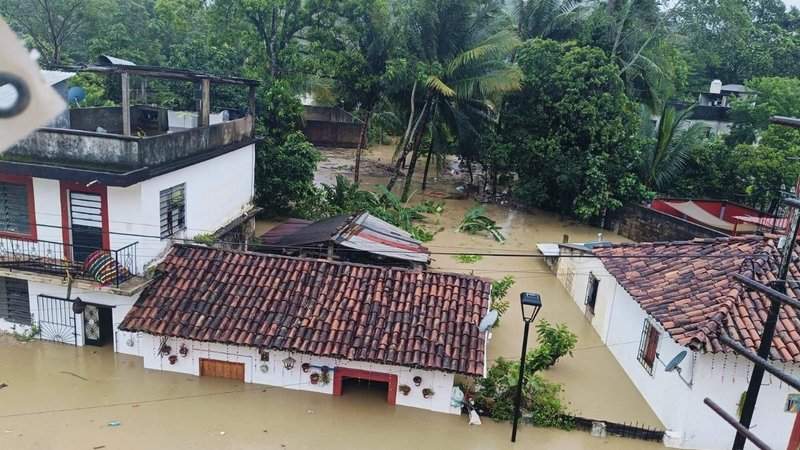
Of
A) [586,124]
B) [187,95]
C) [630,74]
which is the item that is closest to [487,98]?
[586,124]

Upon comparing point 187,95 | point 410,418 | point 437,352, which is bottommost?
point 410,418

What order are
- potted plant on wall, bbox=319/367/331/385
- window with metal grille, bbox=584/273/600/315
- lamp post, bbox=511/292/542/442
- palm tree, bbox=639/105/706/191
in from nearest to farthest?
lamp post, bbox=511/292/542/442 → potted plant on wall, bbox=319/367/331/385 → window with metal grille, bbox=584/273/600/315 → palm tree, bbox=639/105/706/191

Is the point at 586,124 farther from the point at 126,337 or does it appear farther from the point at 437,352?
the point at 126,337

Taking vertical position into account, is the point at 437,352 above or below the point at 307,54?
below

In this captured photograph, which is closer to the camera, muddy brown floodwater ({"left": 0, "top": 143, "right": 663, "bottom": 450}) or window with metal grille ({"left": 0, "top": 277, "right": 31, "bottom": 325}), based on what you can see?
muddy brown floodwater ({"left": 0, "top": 143, "right": 663, "bottom": 450})

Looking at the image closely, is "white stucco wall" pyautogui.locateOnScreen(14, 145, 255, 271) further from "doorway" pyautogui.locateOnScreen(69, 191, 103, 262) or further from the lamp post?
the lamp post

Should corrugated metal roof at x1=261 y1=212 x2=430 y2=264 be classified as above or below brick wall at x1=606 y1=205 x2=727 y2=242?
above

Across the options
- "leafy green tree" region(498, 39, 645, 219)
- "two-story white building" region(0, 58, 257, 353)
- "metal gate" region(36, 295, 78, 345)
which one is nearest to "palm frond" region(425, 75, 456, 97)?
"leafy green tree" region(498, 39, 645, 219)
